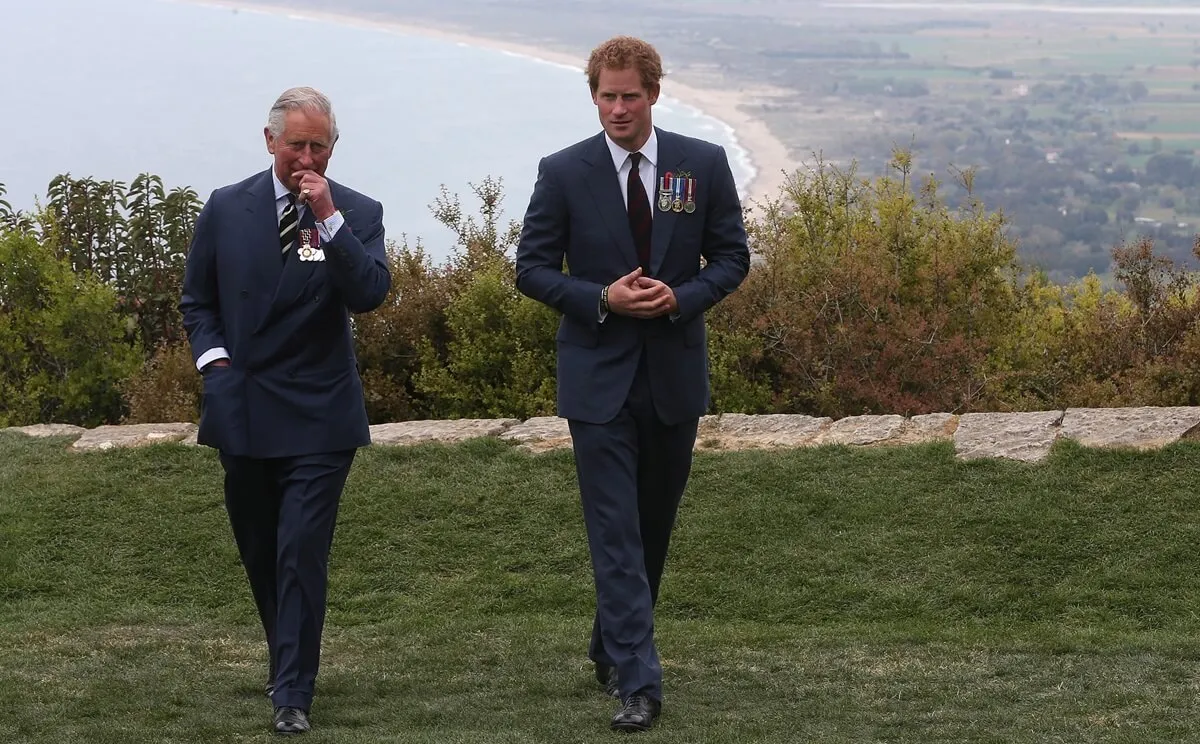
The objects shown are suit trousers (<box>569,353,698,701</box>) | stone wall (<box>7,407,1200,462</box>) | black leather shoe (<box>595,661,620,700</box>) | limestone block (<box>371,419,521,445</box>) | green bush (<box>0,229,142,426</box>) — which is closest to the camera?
suit trousers (<box>569,353,698,701</box>)

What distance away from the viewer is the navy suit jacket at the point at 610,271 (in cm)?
529

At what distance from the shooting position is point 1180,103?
65.2 m

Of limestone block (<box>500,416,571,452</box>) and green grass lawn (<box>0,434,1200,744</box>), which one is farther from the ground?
limestone block (<box>500,416,571,452</box>)

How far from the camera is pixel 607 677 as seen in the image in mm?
5621

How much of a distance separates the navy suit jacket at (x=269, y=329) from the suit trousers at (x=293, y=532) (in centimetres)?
10

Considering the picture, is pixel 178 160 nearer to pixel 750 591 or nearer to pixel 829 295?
pixel 829 295

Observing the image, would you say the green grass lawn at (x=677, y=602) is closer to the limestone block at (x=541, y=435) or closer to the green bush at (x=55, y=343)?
the limestone block at (x=541, y=435)

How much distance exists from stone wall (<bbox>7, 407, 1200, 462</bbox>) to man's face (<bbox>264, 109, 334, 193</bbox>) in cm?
398

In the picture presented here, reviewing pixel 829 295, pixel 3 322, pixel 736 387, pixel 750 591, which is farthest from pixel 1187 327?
pixel 3 322

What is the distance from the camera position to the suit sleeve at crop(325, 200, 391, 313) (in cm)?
500

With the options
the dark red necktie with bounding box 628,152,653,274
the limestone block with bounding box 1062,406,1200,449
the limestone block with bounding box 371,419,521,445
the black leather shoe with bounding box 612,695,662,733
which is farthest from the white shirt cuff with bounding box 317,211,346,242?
the limestone block with bounding box 1062,406,1200,449

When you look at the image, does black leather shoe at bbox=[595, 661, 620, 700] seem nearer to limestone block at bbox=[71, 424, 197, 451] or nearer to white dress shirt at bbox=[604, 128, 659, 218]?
white dress shirt at bbox=[604, 128, 659, 218]

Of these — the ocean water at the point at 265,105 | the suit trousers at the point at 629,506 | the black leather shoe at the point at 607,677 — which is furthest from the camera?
the ocean water at the point at 265,105

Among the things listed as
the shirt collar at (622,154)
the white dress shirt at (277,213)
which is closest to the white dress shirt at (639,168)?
the shirt collar at (622,154)
